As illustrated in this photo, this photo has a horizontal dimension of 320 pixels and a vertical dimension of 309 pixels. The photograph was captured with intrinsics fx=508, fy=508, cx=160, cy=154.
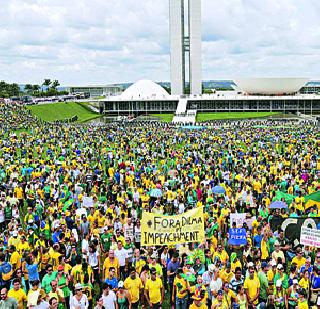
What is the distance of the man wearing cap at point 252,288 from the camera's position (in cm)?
809

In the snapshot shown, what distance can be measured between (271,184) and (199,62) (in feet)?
262

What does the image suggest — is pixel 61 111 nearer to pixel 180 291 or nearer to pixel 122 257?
pixel 122 257

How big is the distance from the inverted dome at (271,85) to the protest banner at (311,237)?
254 feet

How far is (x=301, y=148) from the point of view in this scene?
2622 cm

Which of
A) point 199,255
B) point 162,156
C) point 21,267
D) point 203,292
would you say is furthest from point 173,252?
point 162,156

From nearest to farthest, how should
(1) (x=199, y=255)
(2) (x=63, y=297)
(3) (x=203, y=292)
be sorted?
(3) (x=203, y=292) < (2) (x=63, y=297) < (1) (x=199, y=255)

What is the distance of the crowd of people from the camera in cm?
806

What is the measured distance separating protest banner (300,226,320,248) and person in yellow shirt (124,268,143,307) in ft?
10.5

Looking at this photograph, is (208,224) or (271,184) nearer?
(208,224)

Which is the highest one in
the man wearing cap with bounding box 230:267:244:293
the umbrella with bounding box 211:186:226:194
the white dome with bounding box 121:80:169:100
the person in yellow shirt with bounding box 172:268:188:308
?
the white dome with bounding box 121:80:169:100

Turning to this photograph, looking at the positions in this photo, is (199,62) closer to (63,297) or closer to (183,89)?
(183,89)

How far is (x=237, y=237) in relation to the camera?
34.7 ft

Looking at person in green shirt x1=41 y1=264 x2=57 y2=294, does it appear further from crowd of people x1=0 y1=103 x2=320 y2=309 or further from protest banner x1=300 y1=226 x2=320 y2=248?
protest banner x1=300 y1=226 x2=320 y2=248

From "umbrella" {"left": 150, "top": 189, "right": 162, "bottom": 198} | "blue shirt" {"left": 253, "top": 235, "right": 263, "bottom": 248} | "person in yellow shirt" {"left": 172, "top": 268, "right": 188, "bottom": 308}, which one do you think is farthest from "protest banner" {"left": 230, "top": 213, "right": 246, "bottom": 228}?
"umbrella" {"left": 150, "top": 189, "right": 162, "bottom": 198}
